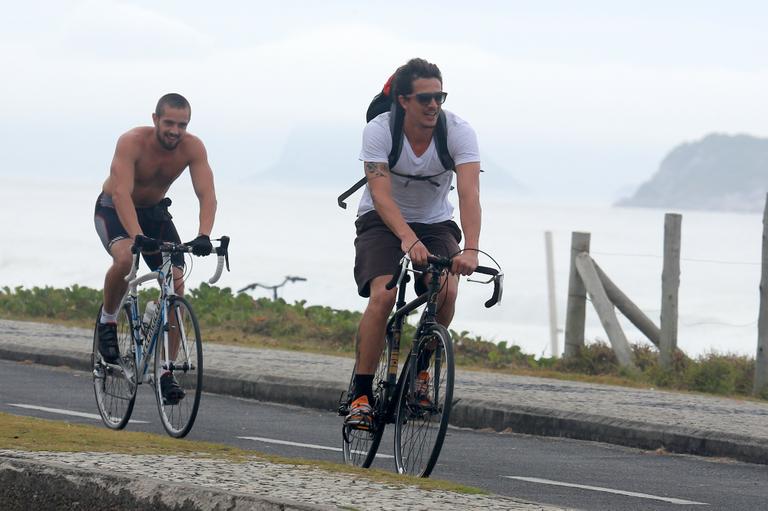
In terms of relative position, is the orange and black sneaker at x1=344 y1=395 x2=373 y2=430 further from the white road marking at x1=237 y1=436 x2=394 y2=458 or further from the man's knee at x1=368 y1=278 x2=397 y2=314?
the white road marking at x1=237 y1=436 x2=394 y2=458

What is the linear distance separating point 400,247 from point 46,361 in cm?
697

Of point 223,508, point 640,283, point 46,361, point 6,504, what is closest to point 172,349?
point 6,504

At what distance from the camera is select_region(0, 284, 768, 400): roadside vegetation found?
13586 mm

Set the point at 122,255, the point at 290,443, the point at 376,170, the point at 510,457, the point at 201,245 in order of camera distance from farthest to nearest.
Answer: the point at 122,255 < the point at 290,443 < the point at 510,457 < the point at 201,245 < the point at 376,170

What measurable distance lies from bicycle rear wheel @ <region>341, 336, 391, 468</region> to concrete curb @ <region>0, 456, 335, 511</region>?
1.99m

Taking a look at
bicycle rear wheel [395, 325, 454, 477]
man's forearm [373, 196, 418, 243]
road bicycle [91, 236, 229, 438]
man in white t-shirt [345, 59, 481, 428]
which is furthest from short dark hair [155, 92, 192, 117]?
bicycle rear wheel [395, 325, 454, 477]

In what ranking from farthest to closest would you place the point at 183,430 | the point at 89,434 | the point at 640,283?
the point at 640,283, the point at 183,430, the point at 89,434

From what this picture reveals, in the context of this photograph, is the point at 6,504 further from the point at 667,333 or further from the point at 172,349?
the point at 667,333

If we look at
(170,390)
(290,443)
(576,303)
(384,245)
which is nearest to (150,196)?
(170,390)

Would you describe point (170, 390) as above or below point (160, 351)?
below

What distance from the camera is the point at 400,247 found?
7.46 meters

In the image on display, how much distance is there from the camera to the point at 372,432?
7301 mm

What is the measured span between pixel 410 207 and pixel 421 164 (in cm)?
25

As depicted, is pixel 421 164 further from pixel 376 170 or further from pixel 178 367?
pixel 178 367
